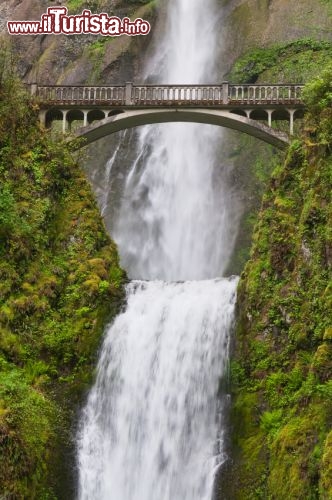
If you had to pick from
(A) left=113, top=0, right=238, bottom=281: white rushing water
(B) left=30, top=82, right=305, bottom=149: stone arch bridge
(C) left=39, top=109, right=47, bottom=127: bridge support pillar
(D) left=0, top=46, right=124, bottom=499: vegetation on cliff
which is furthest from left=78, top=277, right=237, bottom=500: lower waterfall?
(A) left=113, top=0, right=238, bottom=281: white rushing water

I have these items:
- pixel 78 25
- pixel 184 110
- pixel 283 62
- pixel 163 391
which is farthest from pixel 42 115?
pixel 78 25

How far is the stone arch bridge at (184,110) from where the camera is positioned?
21.5 m

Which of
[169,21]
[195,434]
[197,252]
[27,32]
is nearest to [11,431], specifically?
[195,434]

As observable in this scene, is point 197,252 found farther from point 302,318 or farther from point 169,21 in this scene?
point 169,21

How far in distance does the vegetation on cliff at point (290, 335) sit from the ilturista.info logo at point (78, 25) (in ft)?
64.2

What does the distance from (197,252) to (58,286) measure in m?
10.4

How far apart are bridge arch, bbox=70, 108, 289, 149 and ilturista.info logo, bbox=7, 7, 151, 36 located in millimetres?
14202

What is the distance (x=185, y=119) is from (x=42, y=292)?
29.9 feet

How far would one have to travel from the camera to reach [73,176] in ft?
67.9

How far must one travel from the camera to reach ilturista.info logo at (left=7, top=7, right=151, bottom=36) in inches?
1380

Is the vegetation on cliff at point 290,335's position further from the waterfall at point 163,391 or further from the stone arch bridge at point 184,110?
the stone arch bridge at point 184,110

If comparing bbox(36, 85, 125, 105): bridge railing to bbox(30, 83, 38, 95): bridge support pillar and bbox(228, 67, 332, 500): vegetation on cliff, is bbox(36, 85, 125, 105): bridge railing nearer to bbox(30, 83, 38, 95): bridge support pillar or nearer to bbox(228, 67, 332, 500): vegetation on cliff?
bbox(30, 83, 38, 95): bridge support pillar

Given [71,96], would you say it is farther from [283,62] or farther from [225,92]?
[283,62]

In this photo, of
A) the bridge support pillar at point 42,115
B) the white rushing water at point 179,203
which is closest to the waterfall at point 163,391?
the white rushing water at point 179,203
